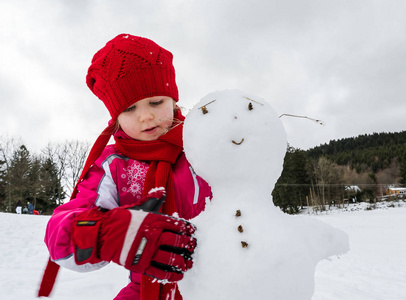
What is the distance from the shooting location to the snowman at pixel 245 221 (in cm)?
79

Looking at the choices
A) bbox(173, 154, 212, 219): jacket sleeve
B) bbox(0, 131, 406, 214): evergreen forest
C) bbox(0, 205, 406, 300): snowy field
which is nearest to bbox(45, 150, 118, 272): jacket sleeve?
bbox(173, 154, 212, 219): jacket sleeve

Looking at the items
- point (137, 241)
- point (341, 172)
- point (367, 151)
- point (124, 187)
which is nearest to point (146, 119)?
point (124, 187)

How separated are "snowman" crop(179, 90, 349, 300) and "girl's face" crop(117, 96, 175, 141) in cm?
29

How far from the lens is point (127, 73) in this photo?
4.02 ft

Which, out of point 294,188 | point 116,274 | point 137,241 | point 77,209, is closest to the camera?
point 137,241

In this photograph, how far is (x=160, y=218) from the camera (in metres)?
0.83

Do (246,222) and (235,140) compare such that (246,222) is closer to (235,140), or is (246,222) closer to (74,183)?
(235,140)

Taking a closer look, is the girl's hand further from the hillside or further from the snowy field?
the hillside

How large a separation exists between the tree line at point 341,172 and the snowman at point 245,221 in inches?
12.1

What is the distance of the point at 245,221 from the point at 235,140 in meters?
0.27

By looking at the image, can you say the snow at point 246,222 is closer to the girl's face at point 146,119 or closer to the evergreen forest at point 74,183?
the girl's face at point 146,119

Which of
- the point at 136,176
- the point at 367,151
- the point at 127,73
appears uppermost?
the point at 367,151

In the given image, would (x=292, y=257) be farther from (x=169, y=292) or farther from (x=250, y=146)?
(x=169, y=292)

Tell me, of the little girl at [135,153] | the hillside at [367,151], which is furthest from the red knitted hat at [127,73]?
the hillside at [367,151]
